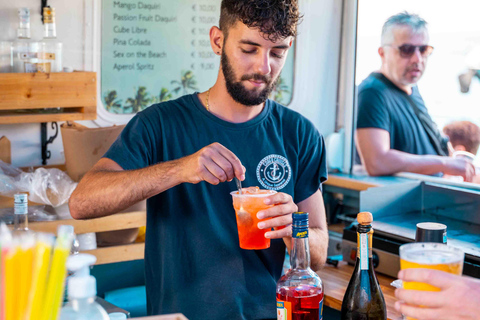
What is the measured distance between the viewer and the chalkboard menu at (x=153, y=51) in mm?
2828

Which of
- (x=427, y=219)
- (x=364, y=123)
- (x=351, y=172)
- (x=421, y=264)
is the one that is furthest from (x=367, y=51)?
(x=421, y=264)

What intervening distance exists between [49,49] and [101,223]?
781mm

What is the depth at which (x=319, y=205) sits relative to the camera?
68.9 inches

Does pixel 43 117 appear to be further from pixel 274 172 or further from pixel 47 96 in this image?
pixel 274 172

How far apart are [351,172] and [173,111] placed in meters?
2.01

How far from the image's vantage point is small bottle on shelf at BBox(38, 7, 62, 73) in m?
2.40

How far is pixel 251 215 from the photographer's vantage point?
54.0 inches

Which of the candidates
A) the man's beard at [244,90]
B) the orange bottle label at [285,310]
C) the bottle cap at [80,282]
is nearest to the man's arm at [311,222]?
the orange bottle label at [285,310]

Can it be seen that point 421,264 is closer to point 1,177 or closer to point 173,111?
point 173,111

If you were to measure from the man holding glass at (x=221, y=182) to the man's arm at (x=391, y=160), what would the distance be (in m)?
1.51

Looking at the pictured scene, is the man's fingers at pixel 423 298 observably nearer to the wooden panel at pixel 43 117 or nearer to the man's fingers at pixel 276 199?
the man's fingers at pixel 276 199

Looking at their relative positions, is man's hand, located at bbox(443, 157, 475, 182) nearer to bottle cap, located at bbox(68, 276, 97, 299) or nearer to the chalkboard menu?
the chalkboard menu

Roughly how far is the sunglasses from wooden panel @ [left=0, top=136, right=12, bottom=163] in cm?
214

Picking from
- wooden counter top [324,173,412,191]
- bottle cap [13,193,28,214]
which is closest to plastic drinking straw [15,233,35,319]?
bottle cap [13,193,28,214]
